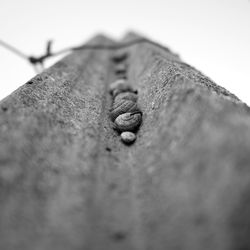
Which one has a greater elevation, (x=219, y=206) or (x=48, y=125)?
(x=48, y=125)


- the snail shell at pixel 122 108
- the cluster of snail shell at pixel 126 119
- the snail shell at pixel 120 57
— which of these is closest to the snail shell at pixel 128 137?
the cluster of snail shell at pixel 126 119

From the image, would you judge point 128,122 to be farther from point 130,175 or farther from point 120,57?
point 120,57

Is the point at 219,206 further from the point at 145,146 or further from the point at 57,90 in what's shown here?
the point at 57,90

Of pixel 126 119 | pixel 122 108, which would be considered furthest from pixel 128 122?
pixel 122 108

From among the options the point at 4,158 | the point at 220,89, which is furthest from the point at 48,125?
the point at 220,89

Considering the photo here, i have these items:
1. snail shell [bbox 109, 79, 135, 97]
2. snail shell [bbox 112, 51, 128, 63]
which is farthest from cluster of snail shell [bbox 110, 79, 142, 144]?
snail shell [bbox 112, 51, 128, 63]

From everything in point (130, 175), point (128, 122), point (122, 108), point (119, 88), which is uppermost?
point (119, 88)

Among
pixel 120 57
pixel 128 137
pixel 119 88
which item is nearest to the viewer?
pixel 128 137

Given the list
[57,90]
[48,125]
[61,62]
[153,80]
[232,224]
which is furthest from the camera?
[61,62]
